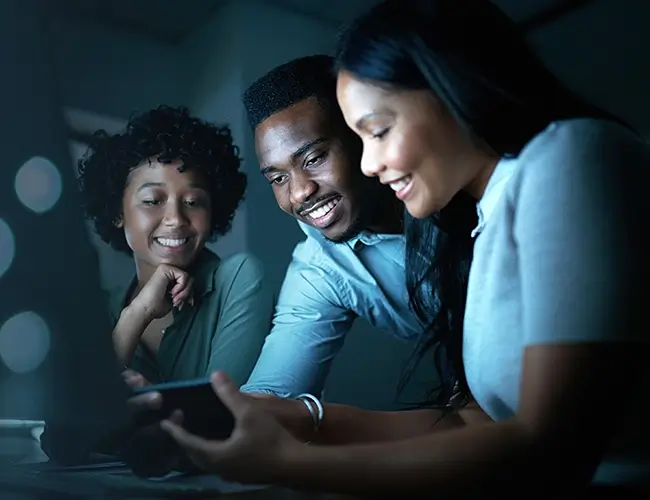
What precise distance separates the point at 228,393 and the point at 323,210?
0.26m

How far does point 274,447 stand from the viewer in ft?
2.31

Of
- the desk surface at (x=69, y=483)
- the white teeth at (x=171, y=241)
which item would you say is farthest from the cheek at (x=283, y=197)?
the desk surface at (x=69, y=483)

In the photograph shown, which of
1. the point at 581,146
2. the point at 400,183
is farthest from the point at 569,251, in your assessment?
the point at 400,183

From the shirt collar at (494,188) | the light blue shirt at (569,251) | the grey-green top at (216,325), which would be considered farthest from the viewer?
the grey-green top at (216,325)

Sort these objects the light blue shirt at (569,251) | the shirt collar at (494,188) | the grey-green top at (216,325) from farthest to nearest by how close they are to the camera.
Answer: the grey-green top at (216,325), the shirt collar at (494,188), the light blue shirt at (569,251)

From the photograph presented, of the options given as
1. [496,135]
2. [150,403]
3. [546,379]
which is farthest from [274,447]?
[496,135]

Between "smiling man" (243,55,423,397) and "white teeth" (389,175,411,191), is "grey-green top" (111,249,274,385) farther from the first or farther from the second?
"white teeth" (389,175,411,191)

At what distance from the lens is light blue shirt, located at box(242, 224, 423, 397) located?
87cm

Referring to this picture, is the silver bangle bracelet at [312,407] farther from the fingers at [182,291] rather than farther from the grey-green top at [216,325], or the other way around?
the fingers at [182,291]

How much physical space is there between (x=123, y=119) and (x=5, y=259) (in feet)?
0.74

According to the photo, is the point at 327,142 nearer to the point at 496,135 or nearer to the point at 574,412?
the point at 496,135

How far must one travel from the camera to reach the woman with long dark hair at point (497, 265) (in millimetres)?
624

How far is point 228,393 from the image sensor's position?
774mm

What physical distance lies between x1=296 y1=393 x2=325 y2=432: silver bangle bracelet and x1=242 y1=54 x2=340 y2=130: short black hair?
0.35 meters
